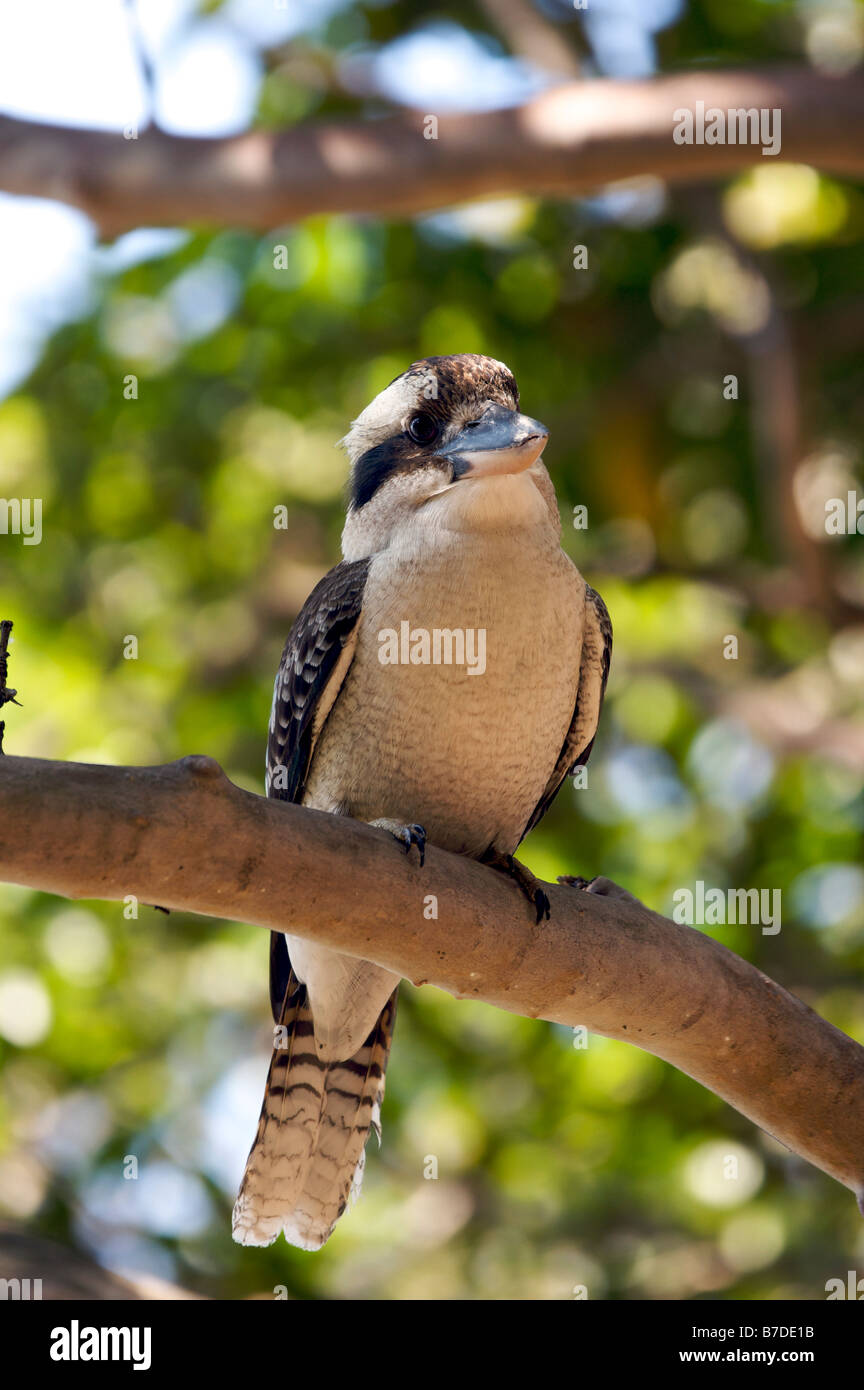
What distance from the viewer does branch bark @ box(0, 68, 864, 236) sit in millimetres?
4676

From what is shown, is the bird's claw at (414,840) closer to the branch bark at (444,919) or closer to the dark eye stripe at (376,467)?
the branch bark at (444,919)

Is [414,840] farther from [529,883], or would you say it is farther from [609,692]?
[609,692]

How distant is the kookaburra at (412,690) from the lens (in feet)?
10.1

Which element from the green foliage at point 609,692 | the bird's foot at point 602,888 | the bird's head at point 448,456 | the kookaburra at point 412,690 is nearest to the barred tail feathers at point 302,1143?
the kookaburra at point 412,690

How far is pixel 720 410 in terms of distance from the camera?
23.6 ft

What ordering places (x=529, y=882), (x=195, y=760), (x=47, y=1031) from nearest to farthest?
(x=195, y=760) < (x=529, y=882) < (x=47, y=1031)

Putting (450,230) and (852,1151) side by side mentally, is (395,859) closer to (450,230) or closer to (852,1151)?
(852,1151)

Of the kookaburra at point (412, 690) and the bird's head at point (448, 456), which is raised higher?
the bird's head at point (448, 456)

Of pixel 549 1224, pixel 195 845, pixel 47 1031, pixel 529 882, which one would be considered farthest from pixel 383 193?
pixel 549 1224

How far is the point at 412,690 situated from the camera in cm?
311

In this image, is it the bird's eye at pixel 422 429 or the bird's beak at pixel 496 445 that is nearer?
the bird's beak at pixel 496 445

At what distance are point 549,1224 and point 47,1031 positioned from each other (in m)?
2.36

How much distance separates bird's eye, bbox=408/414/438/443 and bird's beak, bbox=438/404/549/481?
11cm

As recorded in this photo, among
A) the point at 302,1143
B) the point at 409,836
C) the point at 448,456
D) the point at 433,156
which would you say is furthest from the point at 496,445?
the point at 433,156
